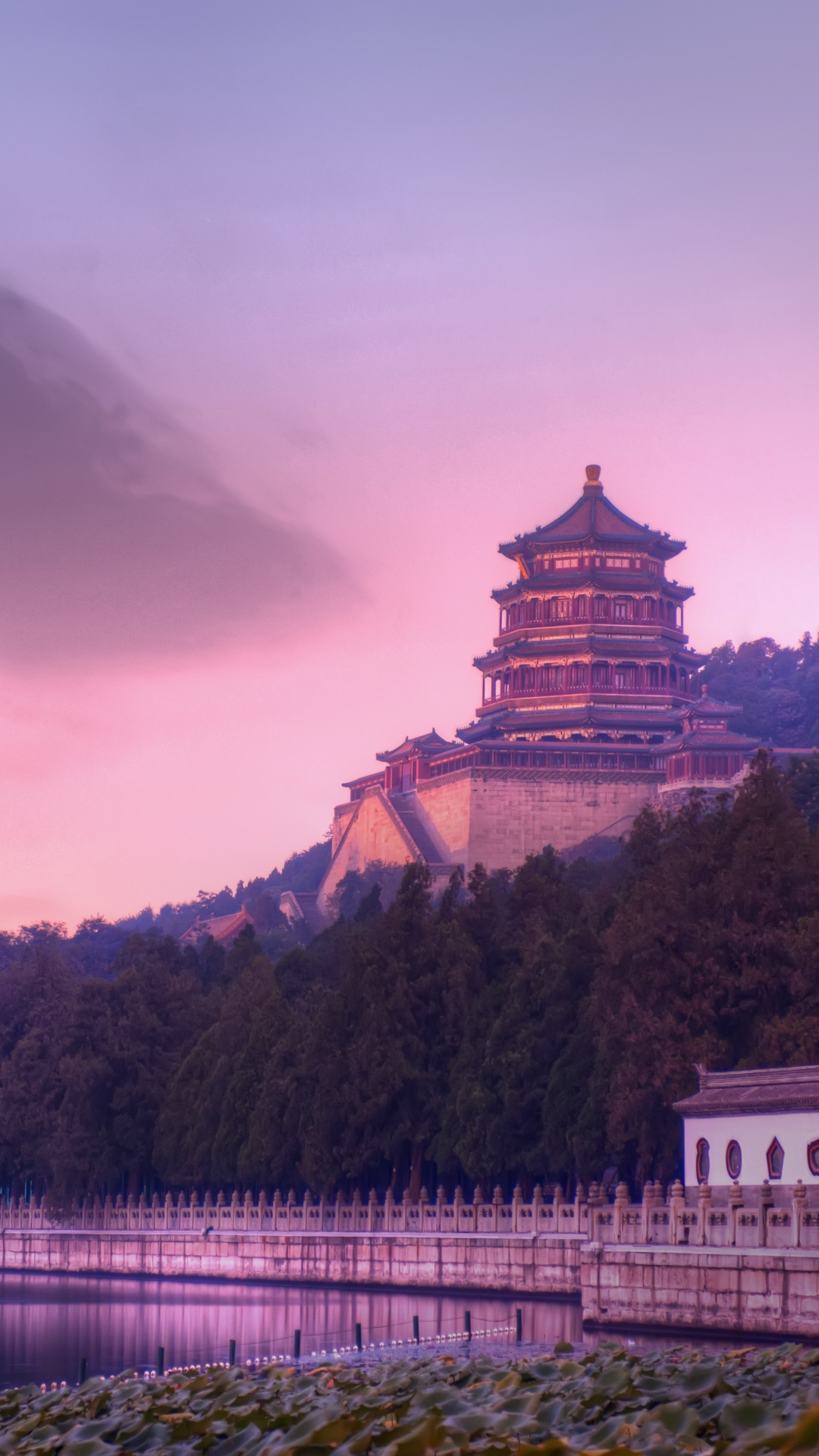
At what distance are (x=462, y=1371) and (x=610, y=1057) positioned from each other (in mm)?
19527

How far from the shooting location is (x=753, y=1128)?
87.5ft

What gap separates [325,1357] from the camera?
23.1 metres

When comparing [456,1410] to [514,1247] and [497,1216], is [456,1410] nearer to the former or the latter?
[514,1247]

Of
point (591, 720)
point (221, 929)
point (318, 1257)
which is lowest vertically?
point (318, 1257)

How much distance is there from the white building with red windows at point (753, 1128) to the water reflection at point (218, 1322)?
9.73ft

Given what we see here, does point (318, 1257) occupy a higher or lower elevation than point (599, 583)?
lower

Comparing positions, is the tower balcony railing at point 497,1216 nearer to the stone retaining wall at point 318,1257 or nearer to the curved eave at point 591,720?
the stone retaining wall at point 318,1257

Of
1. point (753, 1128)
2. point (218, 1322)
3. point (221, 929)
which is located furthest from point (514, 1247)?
point (221, 929)

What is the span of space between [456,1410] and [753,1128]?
51.0 feet

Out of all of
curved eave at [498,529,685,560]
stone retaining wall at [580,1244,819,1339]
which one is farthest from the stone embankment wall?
curved eave at [498,529,685,560]

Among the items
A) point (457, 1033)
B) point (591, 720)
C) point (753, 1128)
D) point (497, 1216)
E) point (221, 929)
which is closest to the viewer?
point (753, 1128)

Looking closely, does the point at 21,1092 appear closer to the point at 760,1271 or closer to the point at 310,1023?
the point at 310,1023

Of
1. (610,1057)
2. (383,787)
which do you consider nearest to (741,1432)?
(610,1057)

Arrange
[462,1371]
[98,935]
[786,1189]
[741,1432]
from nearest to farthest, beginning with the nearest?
[741,1432], [462,1371], [786,1189], [98,935]
